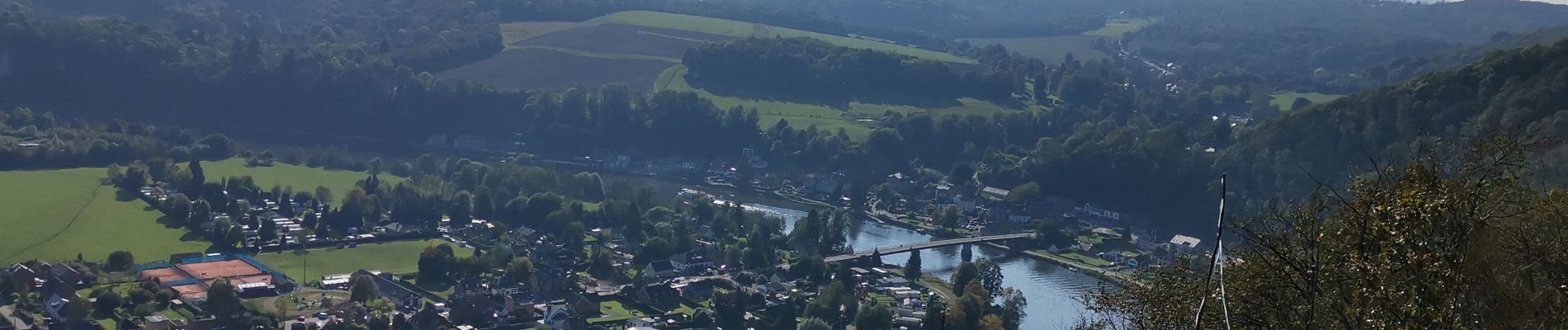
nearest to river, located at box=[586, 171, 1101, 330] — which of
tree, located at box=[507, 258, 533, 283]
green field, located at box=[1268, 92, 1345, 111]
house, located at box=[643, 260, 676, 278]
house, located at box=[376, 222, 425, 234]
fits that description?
house, located at box=[643, 260, 676, 278]

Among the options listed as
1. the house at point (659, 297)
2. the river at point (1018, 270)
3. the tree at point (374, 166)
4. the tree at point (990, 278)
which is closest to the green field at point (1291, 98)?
the river at point (1018, 270)

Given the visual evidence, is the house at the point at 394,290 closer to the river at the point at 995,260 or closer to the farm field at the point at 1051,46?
the river at the point at 995,260

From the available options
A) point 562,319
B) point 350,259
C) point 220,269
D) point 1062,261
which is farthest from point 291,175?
point 1062,261

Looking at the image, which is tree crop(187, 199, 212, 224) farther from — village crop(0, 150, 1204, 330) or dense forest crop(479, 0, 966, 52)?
dense forest crop(479, 0, 966, 52)

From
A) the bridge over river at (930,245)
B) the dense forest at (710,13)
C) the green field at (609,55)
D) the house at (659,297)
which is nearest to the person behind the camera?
the house at (659,297)


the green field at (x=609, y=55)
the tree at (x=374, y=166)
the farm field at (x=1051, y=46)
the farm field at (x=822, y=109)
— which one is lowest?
the farm field at (x=1051, y=46)

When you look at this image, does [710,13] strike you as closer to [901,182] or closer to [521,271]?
[901,182]

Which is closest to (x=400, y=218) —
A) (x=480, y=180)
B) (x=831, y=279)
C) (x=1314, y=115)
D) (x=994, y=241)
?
(x=480, y=180)

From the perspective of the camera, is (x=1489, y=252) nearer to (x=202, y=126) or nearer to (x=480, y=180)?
(x=480, y=180)
